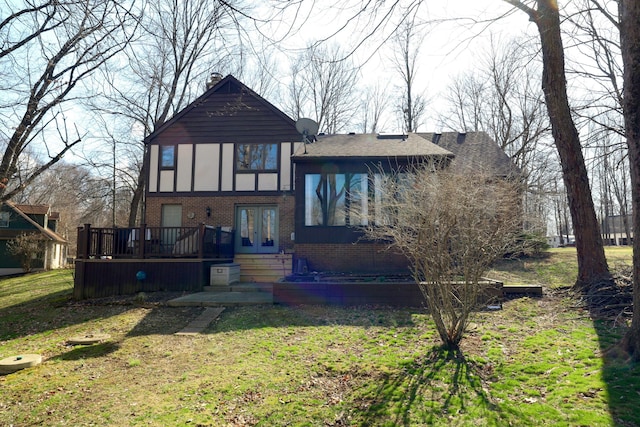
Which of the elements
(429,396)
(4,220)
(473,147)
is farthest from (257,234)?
(4,220)

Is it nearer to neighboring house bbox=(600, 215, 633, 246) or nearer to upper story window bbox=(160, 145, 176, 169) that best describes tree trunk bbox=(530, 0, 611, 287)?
upper story window bbox=(160, 145, 176, 169)

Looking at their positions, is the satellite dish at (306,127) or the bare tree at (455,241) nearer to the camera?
the bare tree at (455,241)

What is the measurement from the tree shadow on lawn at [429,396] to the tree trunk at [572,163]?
5.01m

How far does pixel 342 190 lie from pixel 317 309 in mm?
4402

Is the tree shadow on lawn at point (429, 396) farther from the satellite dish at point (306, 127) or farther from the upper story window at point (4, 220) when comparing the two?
the upper story window at point (4, 220)

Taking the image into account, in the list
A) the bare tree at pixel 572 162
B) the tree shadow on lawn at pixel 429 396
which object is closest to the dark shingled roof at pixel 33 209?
the tree shadow on lawn at pixel 429 396

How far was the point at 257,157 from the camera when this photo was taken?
14242 mm

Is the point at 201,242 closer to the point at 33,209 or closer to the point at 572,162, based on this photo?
the point at 572,162

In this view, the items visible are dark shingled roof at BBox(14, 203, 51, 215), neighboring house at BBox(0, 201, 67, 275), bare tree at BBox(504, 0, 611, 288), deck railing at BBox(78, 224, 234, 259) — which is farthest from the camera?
dark shingled roof at BBox(14, 203, 51, 215)

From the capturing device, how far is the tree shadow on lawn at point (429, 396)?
143 inches

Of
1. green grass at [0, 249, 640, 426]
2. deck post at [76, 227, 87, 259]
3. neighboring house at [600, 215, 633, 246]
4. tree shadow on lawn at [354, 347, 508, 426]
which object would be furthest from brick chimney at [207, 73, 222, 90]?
neighboring house at [600, 215, 633, 246]

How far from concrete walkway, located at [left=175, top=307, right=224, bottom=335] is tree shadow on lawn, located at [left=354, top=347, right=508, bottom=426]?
12.7ft

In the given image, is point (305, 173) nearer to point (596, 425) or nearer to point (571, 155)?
point (571, 155)

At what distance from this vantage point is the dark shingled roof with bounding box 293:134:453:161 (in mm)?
11461
